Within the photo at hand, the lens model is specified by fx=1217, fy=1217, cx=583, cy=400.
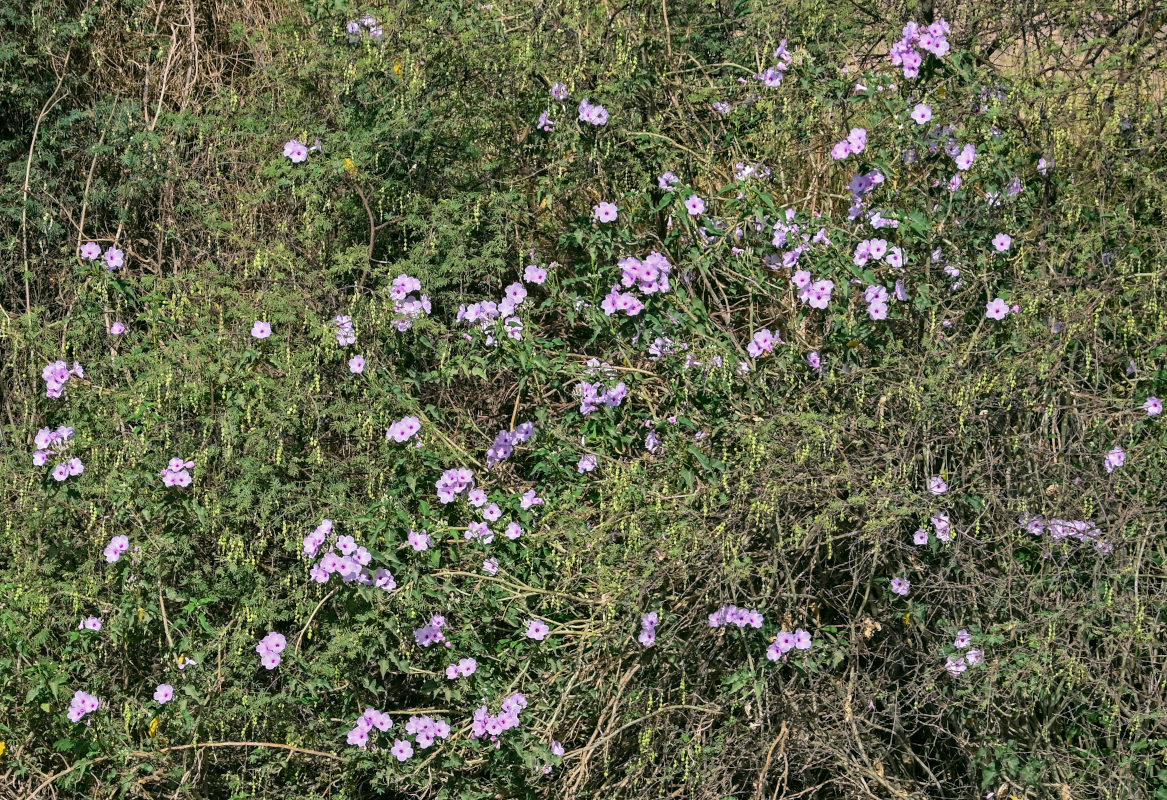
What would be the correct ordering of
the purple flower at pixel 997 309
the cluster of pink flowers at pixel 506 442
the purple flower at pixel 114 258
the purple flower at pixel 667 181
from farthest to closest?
the purple flower at pixel 114 258 → the purple flower at pixel 667 181 → the cluster of pink flowers at pixel 506 442 → the purple flower at pixel 997 309

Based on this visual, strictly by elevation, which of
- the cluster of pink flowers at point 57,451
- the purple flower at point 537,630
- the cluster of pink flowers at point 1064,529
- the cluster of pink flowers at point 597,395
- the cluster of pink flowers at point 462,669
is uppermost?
the cluster of pink flowers at point 1064,529

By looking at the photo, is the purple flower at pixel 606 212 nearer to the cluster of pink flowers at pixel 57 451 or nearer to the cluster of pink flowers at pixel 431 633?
the cluster of pink flowers at pixel 431 633

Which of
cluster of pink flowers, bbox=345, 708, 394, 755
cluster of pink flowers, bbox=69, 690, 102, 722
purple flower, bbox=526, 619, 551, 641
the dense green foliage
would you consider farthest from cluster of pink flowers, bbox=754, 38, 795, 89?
cluster of pink flowers, bbox=69, 690, 102, 722

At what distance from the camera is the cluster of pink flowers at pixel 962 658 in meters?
2.76

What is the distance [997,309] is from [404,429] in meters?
1.54

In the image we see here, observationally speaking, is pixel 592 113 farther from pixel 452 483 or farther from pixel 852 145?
pixel 452 483

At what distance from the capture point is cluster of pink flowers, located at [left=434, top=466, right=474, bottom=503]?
3.23m

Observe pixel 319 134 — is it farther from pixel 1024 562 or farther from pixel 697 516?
pixel 1024 562

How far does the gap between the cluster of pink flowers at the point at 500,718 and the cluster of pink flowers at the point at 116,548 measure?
41.3 inches

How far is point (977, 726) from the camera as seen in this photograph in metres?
2.81

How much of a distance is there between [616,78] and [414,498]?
4.52 feet

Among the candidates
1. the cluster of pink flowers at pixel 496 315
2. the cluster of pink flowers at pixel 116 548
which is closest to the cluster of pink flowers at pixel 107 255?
the cluster of pink flowers at pixel 116 548

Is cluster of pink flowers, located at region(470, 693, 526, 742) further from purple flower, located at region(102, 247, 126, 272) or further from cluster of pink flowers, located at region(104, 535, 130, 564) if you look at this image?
purple flower, located at region(102, 247, 126, 272)

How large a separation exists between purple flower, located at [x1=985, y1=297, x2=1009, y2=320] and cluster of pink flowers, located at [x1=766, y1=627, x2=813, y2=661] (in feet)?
2.96
